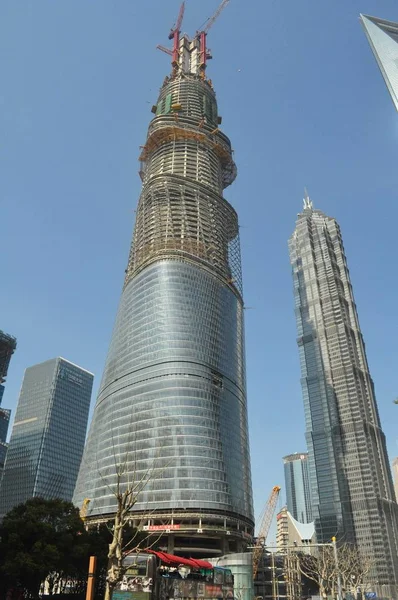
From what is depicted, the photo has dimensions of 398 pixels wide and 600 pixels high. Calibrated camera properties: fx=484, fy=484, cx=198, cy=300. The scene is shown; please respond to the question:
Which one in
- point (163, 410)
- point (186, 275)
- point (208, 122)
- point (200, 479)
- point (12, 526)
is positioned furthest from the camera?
point (208, 122)

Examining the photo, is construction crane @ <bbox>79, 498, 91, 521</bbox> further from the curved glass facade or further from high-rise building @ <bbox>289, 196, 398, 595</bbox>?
high-rise building @ <bbox>289, 196, 398, 595</bbox>

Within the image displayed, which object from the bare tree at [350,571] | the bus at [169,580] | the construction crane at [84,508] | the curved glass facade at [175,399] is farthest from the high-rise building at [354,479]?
the bus at [169,580]

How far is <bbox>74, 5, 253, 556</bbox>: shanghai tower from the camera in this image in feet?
342

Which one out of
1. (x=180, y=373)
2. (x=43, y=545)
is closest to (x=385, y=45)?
(x=43, y=545)

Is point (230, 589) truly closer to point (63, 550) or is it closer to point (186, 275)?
point (63, 550)

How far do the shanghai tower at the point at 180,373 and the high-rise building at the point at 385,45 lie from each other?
6808 centimetres

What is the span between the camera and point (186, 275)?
438 ft

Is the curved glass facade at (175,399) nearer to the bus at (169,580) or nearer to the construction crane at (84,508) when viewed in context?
the construction crane at (84,508)

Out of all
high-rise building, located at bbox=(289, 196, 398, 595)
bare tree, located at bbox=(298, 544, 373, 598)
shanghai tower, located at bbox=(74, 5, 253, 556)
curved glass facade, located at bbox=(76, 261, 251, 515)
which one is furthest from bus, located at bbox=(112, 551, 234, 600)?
high-rise building, located at bbox=(289, 196, 398, 595)

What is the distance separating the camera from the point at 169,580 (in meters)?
31.2

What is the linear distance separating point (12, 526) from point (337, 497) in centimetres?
15583

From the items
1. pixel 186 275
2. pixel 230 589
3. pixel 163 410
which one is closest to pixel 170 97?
pixel 186 275

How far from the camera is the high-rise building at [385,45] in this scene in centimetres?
3708

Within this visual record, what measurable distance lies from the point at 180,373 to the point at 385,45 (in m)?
88.6
